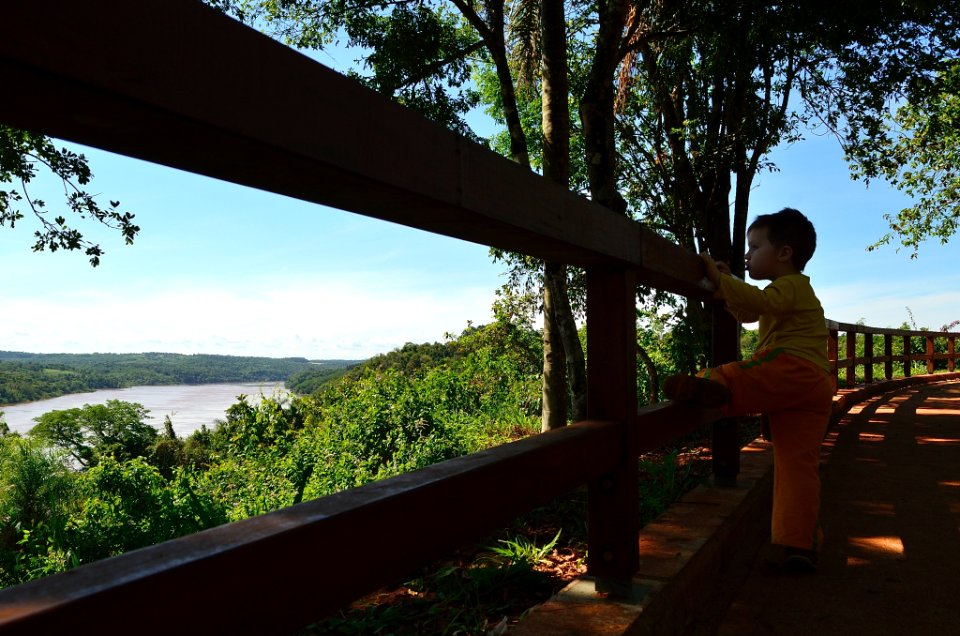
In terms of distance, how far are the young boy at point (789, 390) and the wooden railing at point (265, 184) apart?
1.49m

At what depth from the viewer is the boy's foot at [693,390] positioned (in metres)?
2.78

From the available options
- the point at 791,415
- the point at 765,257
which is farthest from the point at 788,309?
the point at 791,415

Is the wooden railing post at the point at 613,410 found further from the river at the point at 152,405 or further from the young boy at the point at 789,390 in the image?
the river at the point at 152,405

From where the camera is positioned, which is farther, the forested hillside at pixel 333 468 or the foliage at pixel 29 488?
the foliage at pixel 29 488

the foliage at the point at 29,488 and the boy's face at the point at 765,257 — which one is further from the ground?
the boy's face at the point at 765,257

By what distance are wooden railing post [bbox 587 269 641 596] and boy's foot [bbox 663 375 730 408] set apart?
1.90 ft

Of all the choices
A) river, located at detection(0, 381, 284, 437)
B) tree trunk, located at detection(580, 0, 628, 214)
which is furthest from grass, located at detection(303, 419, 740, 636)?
river, located at detection(0, 381, 284, 437)

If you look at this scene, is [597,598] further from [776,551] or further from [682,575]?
[776,551]

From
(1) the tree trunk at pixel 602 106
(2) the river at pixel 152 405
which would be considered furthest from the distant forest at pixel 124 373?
(1) the tree trunk at pixel 602 106

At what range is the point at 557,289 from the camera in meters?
6.31

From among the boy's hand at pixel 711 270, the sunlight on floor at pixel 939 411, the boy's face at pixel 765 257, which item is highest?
the boy's face at pixel 765 257

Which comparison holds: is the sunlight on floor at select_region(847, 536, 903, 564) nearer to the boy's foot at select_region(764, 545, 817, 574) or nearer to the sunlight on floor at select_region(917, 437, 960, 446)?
the boy's foot at select_region(764, 545, 817, 574)

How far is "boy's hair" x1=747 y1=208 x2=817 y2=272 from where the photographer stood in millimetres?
3244

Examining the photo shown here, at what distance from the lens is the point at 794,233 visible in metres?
3.27
